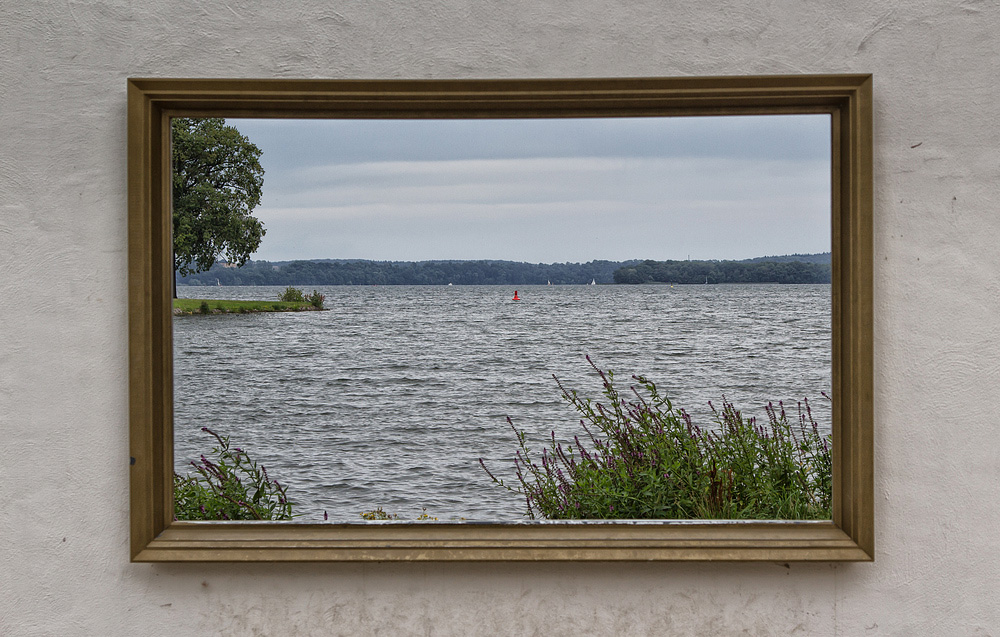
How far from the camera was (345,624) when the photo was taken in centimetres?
179

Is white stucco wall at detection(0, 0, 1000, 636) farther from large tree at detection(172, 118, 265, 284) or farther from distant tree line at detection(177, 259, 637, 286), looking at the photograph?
distant tree line at detection(177, 259, 637, 286)

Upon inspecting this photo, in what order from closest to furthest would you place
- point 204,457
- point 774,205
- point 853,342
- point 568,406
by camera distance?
point 853,342
point 204,457
point 774,205
point 568,406

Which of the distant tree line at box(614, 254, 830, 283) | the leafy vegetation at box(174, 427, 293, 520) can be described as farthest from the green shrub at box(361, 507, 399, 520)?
the distant tree line at box(614, 254, 830, 283)

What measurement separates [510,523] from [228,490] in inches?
30.3

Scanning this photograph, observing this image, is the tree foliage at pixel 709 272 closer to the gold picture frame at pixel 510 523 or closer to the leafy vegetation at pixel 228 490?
the gold picture frame at pixel 510 523

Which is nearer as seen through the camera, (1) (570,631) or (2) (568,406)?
(1) (570,631)

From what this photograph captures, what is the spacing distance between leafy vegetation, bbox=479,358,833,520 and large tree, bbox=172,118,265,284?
1021mm

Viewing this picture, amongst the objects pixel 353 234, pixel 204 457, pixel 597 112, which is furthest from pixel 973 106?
pixel 204 457

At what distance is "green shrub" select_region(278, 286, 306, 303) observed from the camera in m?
2.10

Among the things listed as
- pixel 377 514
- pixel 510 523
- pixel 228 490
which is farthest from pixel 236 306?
pixel 510 523

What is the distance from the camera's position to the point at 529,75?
5.79 ft

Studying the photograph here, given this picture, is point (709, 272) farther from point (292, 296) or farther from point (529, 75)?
point (292, 296)

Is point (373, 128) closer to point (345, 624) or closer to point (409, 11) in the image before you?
point (409, 11)

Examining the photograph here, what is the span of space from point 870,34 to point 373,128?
3.91ft
